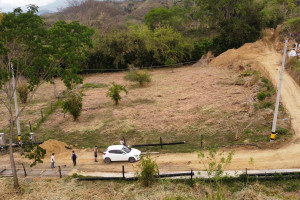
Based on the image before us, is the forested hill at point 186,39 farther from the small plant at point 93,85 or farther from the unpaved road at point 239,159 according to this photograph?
the unpaved road at point 239,159

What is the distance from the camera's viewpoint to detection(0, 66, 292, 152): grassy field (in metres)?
21.9

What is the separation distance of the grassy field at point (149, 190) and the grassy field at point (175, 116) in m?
5.10

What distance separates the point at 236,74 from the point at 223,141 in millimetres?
21583

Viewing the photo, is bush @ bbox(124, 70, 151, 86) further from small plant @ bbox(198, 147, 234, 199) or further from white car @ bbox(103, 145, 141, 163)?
small plant @ bbox(198, 147, 234, 199)

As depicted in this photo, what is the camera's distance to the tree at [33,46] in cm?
1617

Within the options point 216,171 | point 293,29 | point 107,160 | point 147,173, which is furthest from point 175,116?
point 293,29

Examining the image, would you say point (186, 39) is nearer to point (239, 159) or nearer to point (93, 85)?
point (93, 85)

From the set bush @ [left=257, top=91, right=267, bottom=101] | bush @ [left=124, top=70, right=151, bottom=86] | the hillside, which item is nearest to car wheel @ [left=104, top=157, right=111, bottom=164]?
the hillside

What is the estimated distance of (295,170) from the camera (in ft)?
51.6

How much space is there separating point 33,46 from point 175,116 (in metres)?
14.2

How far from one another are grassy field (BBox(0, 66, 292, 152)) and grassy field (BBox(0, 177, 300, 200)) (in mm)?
5100

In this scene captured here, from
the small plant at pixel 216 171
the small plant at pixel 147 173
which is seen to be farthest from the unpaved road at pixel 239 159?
the small plant at pixel 216 171

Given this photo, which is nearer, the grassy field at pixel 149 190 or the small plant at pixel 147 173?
the grassy field at pixel 149 190

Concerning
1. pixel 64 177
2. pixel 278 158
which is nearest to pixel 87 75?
pixel 64 177
